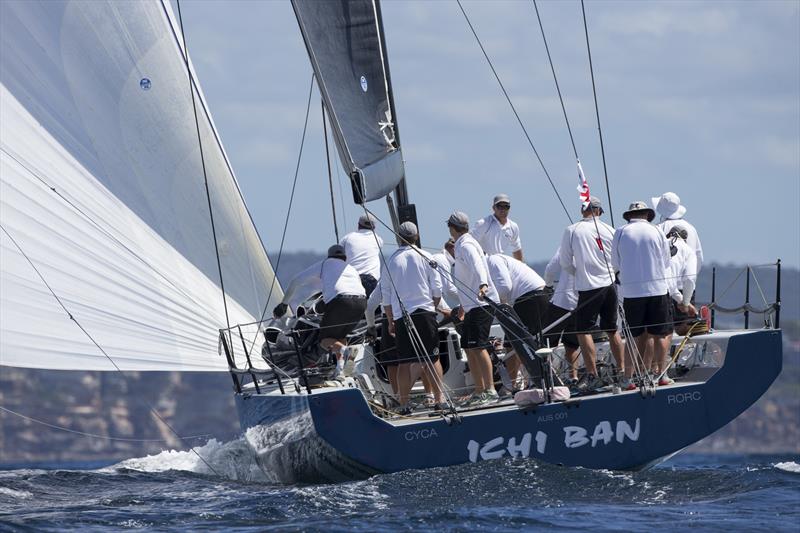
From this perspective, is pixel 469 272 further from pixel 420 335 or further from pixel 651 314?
pixel 651 314

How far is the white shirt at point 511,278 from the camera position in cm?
1055

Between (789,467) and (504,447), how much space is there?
2.35 m

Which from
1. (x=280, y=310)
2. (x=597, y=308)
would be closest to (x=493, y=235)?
(x=597, y=308)

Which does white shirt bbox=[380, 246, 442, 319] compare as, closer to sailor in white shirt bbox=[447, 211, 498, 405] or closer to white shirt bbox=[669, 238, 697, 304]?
sailor in white shirt bbox=[447, 211, 498, 405]

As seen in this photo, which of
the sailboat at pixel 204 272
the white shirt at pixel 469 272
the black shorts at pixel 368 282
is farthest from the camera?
the black shorts at pixel 368 282

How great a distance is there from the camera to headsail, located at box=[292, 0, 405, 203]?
1116cm

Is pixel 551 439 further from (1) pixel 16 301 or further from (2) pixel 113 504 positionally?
(1) pixel 16 301

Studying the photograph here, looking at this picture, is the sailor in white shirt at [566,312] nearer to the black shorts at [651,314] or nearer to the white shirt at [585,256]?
Answer: the white shirt at [585,256]

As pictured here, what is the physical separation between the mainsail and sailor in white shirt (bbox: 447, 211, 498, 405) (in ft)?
7.89

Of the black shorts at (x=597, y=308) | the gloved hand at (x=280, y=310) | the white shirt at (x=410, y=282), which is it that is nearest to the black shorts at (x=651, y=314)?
the black shorts at (x=597, y=308)

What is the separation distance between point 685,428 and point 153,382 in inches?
4637

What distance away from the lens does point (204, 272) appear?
12250 mm

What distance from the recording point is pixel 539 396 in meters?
9.65

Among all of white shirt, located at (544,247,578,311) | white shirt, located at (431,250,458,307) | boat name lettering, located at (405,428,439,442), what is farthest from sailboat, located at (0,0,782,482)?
white shirt, located at (544,247,578,311)
